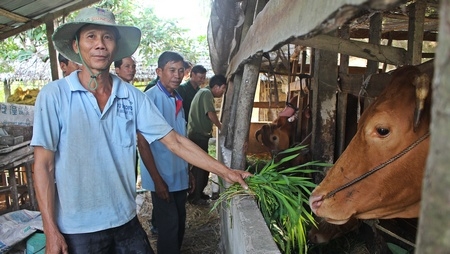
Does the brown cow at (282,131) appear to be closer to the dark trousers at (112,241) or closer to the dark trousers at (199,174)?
the dark trousers at (199,174)

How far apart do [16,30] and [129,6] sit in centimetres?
816

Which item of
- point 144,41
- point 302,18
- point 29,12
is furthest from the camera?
A: point 144,41

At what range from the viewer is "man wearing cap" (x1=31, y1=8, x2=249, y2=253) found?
74.9 inches

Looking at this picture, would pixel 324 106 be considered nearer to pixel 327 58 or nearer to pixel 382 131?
pixel 327 58

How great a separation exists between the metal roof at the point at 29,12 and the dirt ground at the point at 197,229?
3.41 metres

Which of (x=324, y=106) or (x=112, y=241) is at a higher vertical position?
(x=324, y=106)

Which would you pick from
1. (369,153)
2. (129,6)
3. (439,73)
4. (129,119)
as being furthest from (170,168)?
(129,6)

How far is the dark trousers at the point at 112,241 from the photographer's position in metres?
2.00

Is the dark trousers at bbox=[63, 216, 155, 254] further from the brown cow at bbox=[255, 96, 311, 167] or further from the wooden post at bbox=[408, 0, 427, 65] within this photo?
the brown cow at bbox=[255, 96, 311, 167]

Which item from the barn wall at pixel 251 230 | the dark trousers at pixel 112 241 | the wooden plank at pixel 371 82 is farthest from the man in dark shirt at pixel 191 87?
the dark trousers at pixel 112 241

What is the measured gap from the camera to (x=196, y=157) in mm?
2301

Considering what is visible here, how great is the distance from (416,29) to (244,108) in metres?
1.63

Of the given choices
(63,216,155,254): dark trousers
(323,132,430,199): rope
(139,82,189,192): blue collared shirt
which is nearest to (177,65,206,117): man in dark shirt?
(139,82,189,192): blue collared shirt

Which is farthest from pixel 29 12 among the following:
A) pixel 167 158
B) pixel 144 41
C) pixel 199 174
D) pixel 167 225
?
pixel 144 41
